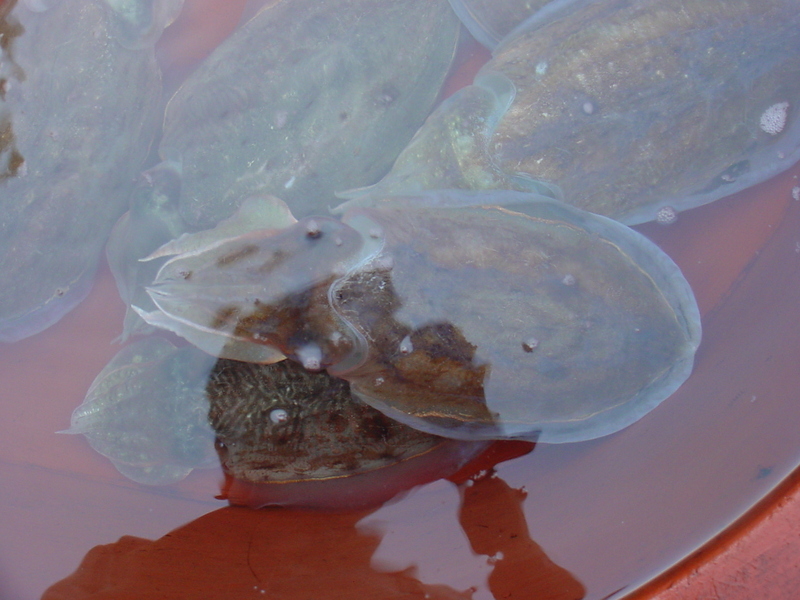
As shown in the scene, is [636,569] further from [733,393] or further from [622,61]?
[622,61]

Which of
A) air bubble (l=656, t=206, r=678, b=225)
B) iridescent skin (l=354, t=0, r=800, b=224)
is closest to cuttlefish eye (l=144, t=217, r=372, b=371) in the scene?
iridescent skin (l=354, t=0, r=800, b=224)

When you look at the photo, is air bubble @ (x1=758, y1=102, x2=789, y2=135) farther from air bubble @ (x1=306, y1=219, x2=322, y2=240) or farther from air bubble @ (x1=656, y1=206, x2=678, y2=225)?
air bubble @ (x1=306, y1=219, x2=322, y2=240)

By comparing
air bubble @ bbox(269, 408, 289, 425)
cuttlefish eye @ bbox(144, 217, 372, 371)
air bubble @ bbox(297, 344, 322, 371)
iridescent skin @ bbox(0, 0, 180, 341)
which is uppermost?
iridescent skin @ bbox(0, 0, 180, 341)

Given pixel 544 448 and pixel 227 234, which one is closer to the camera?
pixel 227 234

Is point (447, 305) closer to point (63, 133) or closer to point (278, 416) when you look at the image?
point (278, 416)

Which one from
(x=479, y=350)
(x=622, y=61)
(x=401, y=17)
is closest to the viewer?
(x=479, y=350)

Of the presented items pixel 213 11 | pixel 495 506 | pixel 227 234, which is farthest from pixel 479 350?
pixel 213 11

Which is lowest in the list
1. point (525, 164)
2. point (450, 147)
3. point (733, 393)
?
point (733, 393)
